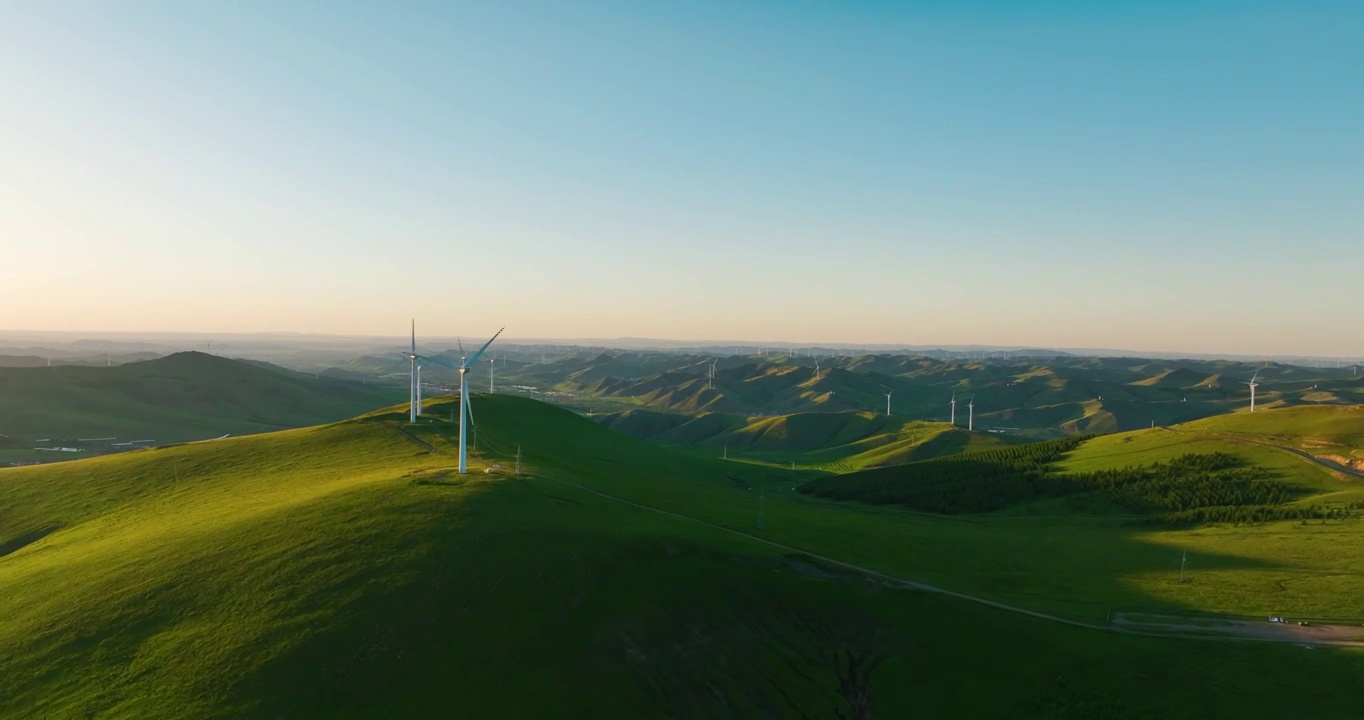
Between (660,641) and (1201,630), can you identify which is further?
(1201,630)

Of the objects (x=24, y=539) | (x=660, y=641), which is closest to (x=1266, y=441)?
(x=660, y=641)

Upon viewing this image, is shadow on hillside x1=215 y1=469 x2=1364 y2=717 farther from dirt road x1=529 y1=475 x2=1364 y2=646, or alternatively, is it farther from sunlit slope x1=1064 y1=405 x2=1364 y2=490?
sunlit slope x1=1064 y1=405 x2=1364 y2=490

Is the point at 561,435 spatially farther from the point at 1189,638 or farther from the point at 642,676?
the point at 1189,638

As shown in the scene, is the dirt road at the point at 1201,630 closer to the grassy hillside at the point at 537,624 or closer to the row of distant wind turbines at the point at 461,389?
the grassy hillside at the point at 537,624

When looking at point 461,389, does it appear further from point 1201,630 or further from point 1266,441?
point 1266,441

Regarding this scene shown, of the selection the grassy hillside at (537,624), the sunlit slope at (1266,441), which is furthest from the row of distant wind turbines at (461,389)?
the sunlit slope at (1266,441)
